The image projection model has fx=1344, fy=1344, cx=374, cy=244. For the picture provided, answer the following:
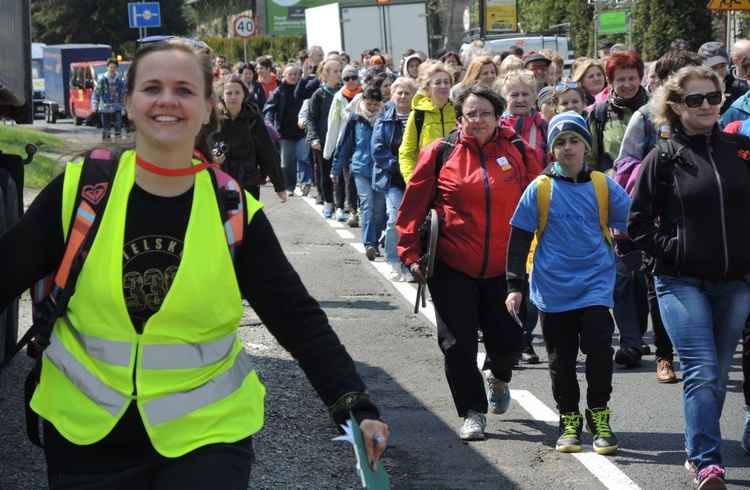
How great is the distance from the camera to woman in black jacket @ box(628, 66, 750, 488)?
5.82m

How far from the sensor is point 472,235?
691cm

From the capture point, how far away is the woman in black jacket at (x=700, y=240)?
19.1 feet

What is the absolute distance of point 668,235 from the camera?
6031mm

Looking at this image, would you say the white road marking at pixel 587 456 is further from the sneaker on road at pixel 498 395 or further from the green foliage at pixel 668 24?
the green foliage at pixel 668 24

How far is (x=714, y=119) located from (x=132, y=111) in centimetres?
343

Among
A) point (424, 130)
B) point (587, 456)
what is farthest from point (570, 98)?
point (587, 456)

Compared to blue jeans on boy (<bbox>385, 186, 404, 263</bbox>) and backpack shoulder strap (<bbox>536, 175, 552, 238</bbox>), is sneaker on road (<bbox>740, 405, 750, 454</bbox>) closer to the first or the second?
backpack shoulder strap (<bbox>536, 175, 552, 238</bbox>)

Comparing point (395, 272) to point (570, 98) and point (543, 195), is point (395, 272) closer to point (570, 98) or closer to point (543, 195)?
point (570, 98)

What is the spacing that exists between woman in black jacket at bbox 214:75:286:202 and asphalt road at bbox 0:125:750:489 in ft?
3.87

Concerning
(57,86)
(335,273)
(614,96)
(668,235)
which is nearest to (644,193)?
(668,235)

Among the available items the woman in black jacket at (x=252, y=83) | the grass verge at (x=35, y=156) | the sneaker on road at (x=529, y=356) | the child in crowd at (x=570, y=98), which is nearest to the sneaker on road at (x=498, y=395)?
the sneaker on road at (x=529, y=356)

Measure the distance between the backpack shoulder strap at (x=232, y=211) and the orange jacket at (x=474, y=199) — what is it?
372cm

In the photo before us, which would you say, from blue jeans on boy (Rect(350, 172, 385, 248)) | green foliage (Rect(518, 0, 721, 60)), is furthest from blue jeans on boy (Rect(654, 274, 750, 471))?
green foliage (Rect(518, 0, 721, 60))

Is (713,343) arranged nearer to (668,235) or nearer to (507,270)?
(668,235)
